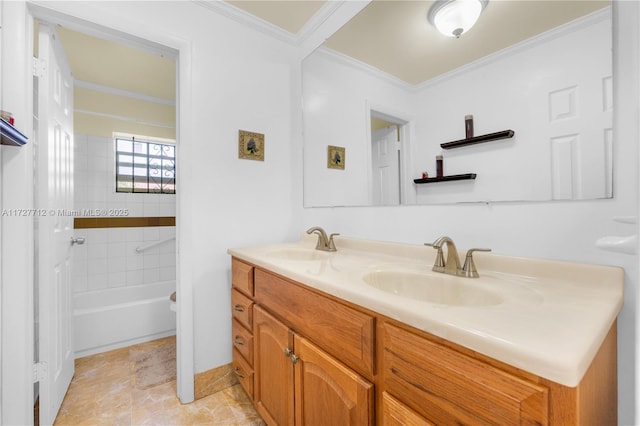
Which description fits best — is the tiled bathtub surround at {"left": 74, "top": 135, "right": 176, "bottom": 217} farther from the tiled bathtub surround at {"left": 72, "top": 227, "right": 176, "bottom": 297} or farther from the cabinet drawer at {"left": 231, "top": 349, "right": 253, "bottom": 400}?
the cabinet drawer at {"left": 231, "top": 349, "right": 253, "bottom": 400}

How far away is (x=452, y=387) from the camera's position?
0.49m

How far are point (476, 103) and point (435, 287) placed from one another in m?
0.70

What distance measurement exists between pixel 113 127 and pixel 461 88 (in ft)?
10.4

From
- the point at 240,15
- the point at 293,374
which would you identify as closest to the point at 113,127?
the point at 240,15

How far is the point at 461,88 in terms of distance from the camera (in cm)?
105

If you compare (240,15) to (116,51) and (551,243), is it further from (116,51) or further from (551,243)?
(551,243)

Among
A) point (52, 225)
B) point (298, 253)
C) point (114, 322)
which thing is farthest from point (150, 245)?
point (298, 253)

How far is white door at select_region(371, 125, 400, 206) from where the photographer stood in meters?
1.27

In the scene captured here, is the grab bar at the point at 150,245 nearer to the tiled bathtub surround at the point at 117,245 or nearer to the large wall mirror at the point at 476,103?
the tiled bathtub surround at the point at 117,245

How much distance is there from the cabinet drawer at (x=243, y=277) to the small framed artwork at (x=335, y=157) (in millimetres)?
793

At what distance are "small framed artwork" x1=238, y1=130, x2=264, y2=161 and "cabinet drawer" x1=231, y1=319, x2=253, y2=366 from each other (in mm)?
1006

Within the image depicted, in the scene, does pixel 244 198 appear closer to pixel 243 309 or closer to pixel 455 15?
pixel 243 309

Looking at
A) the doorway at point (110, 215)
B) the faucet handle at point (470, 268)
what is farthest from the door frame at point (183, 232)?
the faucet handle at point (470, 268)

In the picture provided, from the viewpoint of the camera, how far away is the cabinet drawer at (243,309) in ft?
4.23
